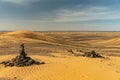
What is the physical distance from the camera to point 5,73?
654 inches

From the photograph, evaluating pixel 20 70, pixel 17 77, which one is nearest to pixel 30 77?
pixel 17 77

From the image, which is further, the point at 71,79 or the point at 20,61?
the point at 20,61

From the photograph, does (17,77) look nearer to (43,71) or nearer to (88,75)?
(43,71)

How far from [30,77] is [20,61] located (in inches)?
141

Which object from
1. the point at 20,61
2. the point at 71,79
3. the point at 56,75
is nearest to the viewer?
the point at 71,79

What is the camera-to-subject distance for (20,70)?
17.3 metres

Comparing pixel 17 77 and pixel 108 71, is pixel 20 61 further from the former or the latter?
pixel 108 71

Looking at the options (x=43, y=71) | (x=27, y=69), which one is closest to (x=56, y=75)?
(x=43, y=71)

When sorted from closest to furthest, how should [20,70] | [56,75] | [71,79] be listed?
[71,79] < [56,75] < [20,70]

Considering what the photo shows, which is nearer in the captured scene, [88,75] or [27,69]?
[88,75]

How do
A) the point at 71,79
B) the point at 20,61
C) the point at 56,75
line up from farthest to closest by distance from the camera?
the point at 20,61, the point at 56,75, the point at 71,79

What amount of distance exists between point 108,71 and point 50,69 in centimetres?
421

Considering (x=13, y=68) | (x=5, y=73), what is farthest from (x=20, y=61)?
(x=5, y=73)

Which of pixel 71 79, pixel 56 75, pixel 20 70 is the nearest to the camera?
pixel 71 79
